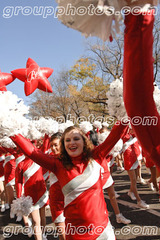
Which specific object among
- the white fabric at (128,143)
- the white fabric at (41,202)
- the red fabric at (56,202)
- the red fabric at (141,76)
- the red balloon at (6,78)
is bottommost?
the white fabric at (41,202)

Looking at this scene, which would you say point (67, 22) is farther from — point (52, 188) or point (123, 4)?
point (52, 188)

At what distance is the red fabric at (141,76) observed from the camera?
684mm

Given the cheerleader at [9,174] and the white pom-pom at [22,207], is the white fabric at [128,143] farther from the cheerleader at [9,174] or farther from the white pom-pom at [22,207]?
the white pom-pom at [22,207]

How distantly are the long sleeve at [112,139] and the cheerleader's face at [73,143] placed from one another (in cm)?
19

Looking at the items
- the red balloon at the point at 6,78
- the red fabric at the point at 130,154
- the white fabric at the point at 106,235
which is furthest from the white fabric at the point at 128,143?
the white fabric at the point at 106,235

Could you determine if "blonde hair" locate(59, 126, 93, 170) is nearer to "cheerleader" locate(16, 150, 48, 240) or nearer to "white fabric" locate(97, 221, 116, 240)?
"white fabric" locate(97, 221, 116, 240)

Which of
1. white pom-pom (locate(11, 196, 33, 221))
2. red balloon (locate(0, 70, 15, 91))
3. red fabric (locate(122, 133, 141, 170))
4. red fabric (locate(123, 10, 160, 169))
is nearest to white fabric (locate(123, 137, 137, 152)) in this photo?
red fabric (locate(122, 133, 141, 170))

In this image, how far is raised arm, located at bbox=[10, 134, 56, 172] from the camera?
1.87 meters

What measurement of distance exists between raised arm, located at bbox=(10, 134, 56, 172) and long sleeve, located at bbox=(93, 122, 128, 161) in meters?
0.46

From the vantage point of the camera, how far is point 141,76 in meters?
0.74

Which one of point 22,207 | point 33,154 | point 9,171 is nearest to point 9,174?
point 9,171

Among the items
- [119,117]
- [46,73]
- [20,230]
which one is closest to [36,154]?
[119,117]

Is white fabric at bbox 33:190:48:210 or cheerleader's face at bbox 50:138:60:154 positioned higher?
cheerleader's face at bbox 50:138:60:154

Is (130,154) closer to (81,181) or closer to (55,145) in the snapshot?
(55,145)
